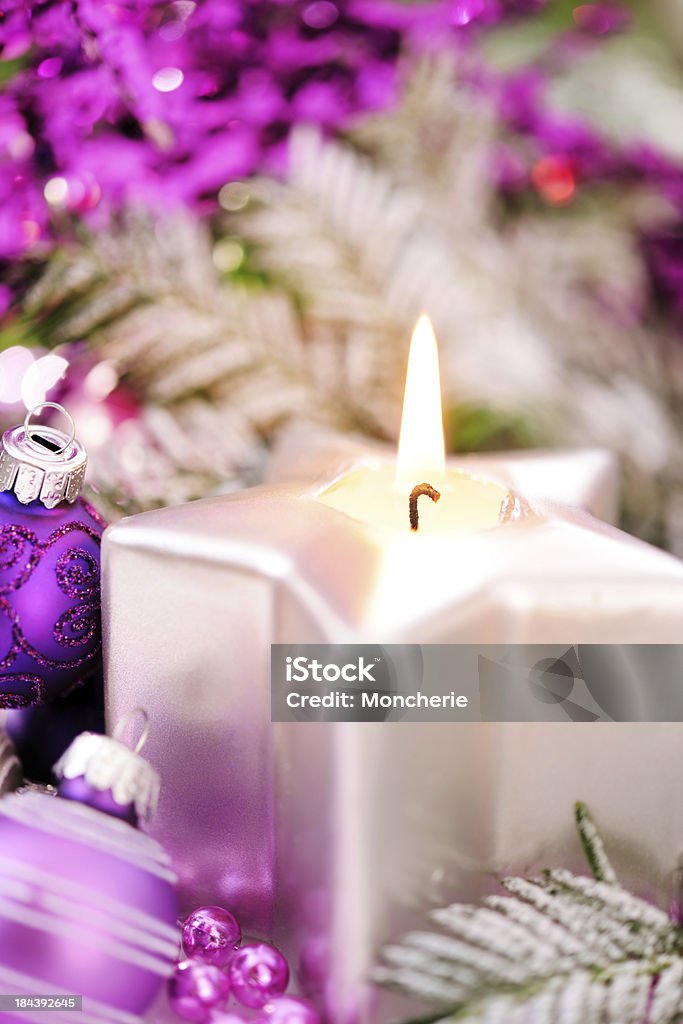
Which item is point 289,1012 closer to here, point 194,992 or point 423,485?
point 194,992

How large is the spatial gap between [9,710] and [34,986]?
15 centimetres

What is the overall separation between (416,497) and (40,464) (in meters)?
0.16

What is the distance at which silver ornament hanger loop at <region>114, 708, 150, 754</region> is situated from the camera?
396 millimetres

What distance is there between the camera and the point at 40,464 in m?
0.41

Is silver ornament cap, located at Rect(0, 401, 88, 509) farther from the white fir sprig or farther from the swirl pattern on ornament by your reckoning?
the white fir sprig

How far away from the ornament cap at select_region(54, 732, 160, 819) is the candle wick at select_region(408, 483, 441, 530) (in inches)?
5.7

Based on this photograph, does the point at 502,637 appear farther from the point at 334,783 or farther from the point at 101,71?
the point at 101,71

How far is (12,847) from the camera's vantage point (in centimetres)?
35

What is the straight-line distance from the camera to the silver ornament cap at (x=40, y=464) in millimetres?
415

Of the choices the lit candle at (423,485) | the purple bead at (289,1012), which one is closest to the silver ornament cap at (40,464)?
the lit candle at (423,485)

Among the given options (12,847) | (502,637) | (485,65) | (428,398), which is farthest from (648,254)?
(12,847)

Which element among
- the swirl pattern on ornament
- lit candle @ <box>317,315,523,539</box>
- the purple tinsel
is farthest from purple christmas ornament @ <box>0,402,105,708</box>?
the purple tinsel

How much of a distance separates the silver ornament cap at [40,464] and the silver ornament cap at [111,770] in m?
0.11

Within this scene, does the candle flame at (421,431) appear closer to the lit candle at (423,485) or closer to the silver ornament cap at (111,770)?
the lit candle at (423,485)
